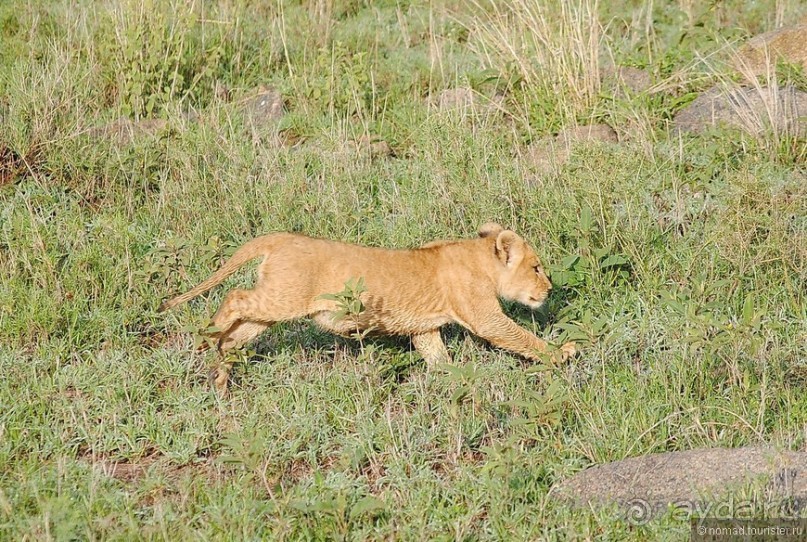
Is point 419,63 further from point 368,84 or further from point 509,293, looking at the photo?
point 509,293

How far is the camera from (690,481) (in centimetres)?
455

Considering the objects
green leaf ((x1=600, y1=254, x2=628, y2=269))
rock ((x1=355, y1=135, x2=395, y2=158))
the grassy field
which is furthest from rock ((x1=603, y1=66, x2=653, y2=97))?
green leaf ((x1=600, y1=254, x2=628, y2=269))

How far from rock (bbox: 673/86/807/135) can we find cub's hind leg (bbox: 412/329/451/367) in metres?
2.97

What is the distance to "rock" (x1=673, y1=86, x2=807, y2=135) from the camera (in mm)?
7824

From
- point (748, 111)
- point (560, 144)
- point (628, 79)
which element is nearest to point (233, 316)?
point (560, 144)

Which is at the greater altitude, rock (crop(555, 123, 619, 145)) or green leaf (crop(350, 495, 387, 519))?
rock (crop(555, 123, 619, 145))

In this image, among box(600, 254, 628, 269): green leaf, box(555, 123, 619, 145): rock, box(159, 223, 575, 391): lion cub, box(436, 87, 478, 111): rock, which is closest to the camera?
box(159, 223, 575, 391): lion cub

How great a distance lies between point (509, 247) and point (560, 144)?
7.55ft

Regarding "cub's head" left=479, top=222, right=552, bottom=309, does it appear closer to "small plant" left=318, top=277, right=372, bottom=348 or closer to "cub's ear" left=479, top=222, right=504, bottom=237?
"cub's ear" left=479, top=222, right=504, bottom=237

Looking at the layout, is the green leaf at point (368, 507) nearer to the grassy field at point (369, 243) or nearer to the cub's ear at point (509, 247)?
the grassy field at point (369, 243)

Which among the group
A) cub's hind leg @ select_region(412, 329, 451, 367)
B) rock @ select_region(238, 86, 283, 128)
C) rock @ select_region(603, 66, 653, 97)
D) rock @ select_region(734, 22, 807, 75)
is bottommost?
cub's hind leg @ select_region(412, 329, 451, 367)

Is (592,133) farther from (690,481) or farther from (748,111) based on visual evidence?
(690,481)

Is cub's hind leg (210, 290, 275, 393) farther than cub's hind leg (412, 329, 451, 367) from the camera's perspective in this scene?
No

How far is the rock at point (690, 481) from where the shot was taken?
4383 millimetres
